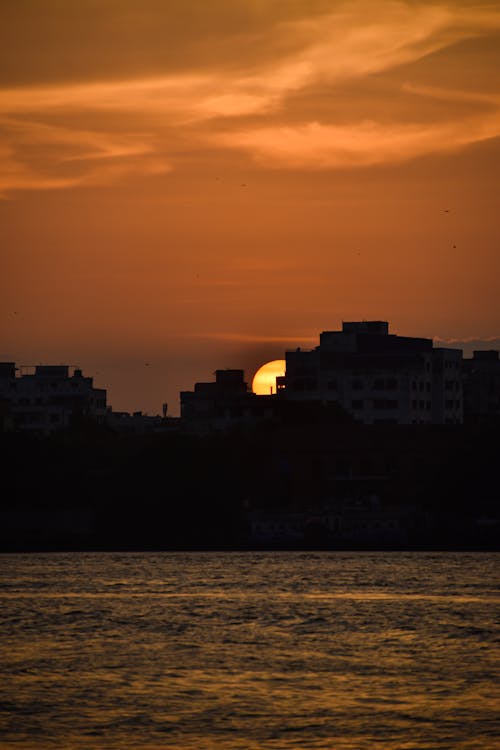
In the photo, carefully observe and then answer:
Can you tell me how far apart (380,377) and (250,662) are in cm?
13151

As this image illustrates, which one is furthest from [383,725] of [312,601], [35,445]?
[35,445]

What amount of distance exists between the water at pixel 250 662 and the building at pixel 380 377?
264ft

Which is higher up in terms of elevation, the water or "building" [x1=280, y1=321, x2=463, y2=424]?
"building" [x1=280, y1=321, x2=463, y2=424]

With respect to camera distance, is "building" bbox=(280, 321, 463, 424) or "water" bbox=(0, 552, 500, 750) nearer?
"water" bbox=(0, 552, 500, 750)

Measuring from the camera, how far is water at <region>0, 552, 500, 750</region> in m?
42.1

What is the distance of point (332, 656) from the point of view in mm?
58875

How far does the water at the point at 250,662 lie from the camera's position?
42062 mm

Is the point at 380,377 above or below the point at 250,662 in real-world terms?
above

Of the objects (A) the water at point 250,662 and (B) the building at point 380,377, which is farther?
(B) the building at point 380,377

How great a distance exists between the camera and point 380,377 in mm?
187500

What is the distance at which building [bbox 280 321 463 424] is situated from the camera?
7372 inches

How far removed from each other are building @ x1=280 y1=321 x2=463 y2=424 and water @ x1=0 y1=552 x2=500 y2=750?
8047cm

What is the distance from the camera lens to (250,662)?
57.0 metres

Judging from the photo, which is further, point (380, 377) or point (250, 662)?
point (380, 377)
